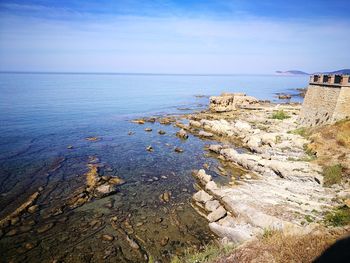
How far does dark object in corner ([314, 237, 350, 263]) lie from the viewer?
287 inches

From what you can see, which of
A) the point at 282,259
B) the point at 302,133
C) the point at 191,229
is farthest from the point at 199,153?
the point at 282,259

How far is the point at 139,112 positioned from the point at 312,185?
142ft

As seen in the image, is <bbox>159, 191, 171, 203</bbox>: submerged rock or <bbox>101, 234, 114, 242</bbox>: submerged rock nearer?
<bbox>101, 234, 114, 242</bbox>: submerged rock

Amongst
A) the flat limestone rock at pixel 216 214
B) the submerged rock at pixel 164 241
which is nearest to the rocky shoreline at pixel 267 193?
the flat limestone rock at pixel 216 214

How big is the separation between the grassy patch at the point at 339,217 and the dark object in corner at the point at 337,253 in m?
4.07

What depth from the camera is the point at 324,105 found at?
28797 mm

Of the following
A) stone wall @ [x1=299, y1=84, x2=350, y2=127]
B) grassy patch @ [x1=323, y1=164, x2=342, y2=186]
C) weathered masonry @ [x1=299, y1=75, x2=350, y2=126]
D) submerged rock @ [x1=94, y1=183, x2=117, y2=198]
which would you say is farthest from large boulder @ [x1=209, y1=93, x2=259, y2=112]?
submerged rock @ [x1=94, y1=183, x2=117, y2=198]

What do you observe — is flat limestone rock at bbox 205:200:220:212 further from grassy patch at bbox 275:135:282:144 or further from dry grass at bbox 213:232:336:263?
grassy patch at bbox 275:135:282:144

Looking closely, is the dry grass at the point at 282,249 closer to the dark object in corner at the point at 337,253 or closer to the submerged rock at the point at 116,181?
the dark object in corner at the point at 337,253

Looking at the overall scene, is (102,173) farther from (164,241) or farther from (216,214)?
(216,214)

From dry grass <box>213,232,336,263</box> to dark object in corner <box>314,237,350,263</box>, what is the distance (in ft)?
0.56

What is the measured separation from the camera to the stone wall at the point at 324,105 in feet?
83.3

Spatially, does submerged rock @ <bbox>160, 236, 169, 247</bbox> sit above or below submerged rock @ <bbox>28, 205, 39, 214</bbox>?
below

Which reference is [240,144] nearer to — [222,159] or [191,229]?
[222,159]
